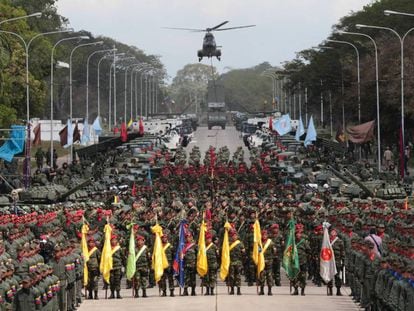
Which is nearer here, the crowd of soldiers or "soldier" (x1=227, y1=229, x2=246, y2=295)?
the crowd of soldiers

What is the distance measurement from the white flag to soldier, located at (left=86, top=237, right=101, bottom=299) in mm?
4507

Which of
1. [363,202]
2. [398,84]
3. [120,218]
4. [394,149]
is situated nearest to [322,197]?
[363,202]

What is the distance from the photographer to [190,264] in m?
34.5

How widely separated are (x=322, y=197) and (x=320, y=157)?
1032 inches

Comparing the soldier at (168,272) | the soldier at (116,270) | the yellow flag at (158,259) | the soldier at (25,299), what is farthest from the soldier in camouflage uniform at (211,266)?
the soldier at (25,299)

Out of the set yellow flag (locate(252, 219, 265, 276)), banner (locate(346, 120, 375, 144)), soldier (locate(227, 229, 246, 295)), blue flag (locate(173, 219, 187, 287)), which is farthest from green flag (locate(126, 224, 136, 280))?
banner (locate(346, 120, 375, 144))

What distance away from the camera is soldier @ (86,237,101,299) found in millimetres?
33938

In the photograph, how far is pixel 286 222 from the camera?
3956 cm

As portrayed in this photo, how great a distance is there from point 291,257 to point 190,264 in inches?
81.7

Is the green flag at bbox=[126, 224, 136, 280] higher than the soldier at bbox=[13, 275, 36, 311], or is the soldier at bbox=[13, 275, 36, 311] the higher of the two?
the soldier at bbox=[13, 275, 36, 311]

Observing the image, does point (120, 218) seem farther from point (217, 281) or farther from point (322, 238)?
point (322, 238)

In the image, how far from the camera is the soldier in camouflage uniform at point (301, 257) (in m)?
34.4

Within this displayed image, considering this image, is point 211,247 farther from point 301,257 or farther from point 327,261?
point 327,261

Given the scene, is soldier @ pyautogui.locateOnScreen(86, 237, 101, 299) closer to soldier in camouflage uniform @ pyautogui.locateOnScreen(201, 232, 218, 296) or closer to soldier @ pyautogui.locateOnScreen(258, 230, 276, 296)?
soldier in camouflage uniform @ pyautogui.locateOnScreen(201, 232, 218, 296)
